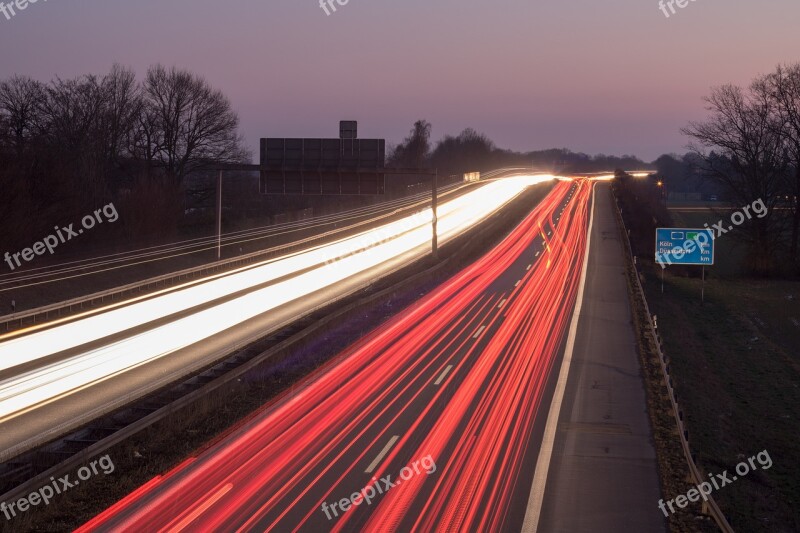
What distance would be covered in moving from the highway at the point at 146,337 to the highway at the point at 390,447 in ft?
14.1

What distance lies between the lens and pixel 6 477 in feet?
45.4

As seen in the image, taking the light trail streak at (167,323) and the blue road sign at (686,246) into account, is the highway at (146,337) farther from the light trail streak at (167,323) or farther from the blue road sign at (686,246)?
the blue road sign at (686,246)

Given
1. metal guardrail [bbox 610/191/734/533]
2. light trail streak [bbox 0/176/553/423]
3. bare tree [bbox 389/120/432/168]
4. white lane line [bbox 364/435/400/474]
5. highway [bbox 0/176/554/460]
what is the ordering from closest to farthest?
metal guardrail [bbox 610/191/734/533], white lane line [bbox 364/435/400/474], highway [bbox 0/176/554/460], light trail streak [bbox 0/176/553/423], bare tree [bbox 389/120/432/168]

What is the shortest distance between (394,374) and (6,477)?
10.9 m

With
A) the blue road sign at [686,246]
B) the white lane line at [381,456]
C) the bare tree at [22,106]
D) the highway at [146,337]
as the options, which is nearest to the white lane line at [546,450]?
the white lane line at [381,456]

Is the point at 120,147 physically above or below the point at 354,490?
above

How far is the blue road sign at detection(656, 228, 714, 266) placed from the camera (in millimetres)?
41406

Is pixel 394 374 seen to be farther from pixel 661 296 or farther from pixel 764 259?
pixel 764 259

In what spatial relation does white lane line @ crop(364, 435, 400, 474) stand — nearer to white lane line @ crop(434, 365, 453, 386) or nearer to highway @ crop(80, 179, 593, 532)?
highway @ crop(80, 179, 593, 532)

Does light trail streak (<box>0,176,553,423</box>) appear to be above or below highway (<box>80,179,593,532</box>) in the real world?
below

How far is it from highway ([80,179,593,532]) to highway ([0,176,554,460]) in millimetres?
4306

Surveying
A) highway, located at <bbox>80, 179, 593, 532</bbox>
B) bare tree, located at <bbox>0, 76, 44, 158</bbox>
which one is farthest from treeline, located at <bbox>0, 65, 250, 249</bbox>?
highway, located at <bbox>80, 179, 593, 532</bbox>

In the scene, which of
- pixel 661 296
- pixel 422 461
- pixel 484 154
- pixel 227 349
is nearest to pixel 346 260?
pixel 661 296

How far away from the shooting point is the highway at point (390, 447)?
12.8 metres
